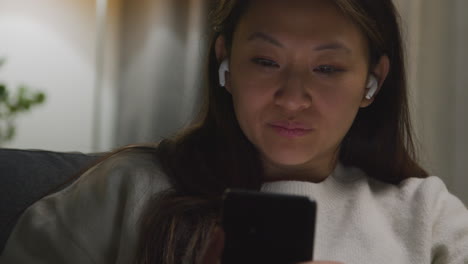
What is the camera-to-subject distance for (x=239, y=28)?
1084mm

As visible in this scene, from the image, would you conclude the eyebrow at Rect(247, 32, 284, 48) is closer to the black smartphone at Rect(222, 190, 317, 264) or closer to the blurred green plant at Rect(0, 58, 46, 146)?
the black smartphone at Rect(222, 190, 317, 264)

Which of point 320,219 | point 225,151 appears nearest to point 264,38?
point 225,151

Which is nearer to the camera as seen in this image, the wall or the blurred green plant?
the blurred green plant

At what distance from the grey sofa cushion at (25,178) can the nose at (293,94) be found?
1.36ft

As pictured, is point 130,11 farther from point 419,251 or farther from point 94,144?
point 419,251

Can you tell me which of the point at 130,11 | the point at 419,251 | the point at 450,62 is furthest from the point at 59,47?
the point at 419,251

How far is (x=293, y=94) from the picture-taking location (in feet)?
3.33

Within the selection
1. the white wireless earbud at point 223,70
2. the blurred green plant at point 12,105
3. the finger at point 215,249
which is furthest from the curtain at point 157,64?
the finger at point 215,249

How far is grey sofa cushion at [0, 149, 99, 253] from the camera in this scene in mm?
1132

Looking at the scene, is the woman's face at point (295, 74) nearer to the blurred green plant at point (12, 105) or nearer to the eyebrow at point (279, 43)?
the eyebrow at point (279, 43)

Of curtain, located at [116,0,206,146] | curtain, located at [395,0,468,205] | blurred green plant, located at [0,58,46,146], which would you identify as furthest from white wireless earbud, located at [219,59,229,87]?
blurred green plant, located at [0,58,46,146]

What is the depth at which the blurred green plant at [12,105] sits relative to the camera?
2.36 m

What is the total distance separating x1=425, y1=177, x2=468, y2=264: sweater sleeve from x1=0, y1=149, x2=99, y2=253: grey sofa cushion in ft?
2.19

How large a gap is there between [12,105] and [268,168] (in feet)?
4.91
